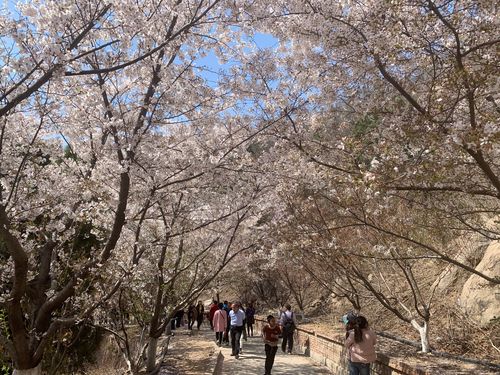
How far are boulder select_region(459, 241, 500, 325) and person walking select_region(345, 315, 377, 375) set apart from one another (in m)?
4.48

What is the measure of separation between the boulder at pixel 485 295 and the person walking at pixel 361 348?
4477mm

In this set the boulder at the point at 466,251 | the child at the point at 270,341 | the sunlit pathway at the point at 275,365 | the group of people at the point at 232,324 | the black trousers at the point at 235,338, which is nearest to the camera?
the child at the point at 270,341

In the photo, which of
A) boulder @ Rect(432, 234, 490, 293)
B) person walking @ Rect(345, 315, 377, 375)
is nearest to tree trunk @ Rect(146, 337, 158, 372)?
person walking @ Rect(345, 315, 377, 375)

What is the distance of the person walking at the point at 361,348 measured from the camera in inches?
268

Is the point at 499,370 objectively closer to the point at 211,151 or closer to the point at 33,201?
the point at 211,151

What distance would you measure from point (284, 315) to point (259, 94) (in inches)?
354

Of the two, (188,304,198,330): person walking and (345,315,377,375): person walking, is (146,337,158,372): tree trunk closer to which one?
(345,315,377,375): person walking

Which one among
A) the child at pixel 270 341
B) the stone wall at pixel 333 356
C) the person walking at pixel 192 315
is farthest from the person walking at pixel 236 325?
the person walking at pixel 192 315

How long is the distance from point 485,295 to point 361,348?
5.22 m

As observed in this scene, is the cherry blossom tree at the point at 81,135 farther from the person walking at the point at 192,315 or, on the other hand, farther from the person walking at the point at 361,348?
the person walking at the point at 192,315

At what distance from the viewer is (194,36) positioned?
5.64 metres

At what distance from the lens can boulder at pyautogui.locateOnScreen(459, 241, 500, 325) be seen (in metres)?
10.2

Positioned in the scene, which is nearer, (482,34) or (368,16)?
(482,34)

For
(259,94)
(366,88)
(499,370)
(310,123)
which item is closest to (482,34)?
(366,88)
